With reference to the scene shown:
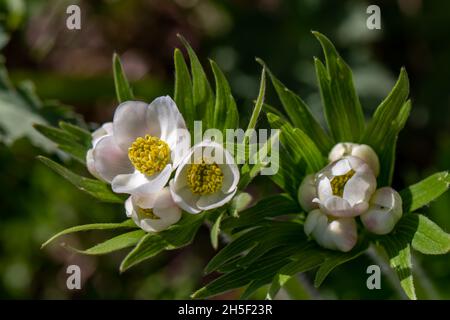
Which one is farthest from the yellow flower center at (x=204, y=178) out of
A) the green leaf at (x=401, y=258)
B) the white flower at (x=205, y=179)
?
the green leaf at (x=401, y=258)

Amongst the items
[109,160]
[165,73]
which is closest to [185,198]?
[109,160]

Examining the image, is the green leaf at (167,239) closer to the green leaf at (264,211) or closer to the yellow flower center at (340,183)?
the green leaf at (264,211)

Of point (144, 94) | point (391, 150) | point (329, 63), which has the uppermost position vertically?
point (144, 94)

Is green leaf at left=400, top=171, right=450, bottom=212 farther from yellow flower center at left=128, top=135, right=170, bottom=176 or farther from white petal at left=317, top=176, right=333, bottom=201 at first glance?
yellow flower center at left=128, top=135, right=170, bottom=176

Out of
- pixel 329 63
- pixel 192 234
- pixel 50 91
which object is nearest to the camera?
pixel 192 234

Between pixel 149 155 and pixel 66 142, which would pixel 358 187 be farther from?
pixel 66 142

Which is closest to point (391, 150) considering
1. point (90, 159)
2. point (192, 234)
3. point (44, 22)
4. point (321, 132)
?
point (321, 132)
